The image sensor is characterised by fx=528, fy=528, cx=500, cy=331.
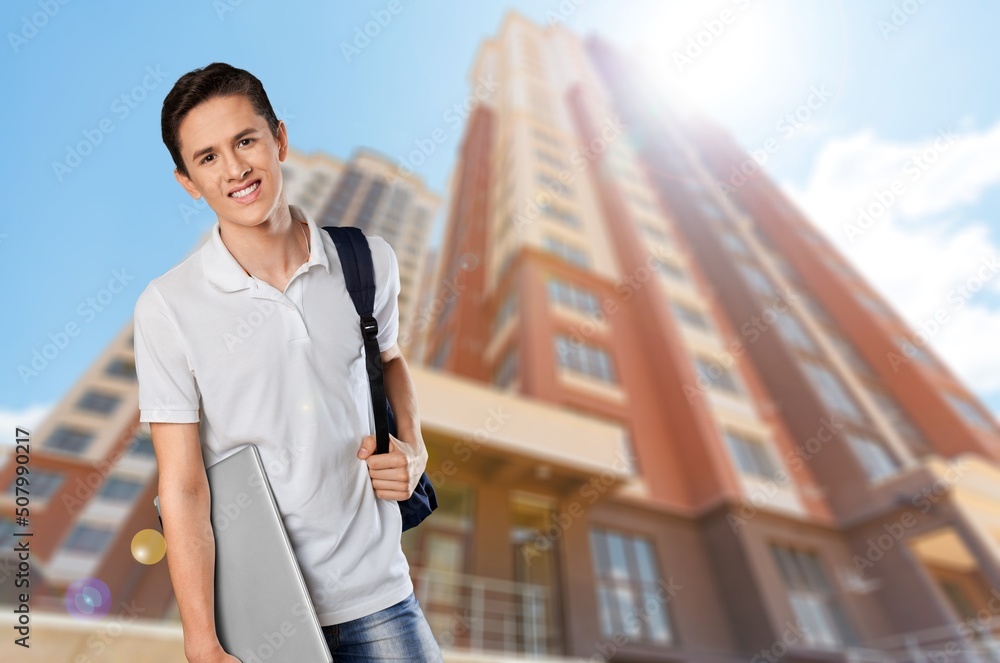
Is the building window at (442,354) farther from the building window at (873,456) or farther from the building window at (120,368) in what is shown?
the building window at (120,368)

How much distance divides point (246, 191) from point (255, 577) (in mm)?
656

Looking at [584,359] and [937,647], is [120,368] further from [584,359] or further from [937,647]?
[937,647]

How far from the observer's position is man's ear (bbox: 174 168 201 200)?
3.29 feet

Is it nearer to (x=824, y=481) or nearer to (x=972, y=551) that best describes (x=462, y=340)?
(x=824, y=481)

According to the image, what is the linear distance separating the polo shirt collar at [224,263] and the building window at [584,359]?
37.6 ft

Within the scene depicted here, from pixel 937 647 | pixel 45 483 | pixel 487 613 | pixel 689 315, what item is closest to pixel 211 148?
pixel 487 613

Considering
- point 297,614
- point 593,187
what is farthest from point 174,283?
point 593,187

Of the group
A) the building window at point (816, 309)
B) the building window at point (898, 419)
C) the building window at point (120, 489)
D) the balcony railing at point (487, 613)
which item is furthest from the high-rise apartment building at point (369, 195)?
the building window at point (898, 419)

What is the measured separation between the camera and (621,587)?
31.3 feet

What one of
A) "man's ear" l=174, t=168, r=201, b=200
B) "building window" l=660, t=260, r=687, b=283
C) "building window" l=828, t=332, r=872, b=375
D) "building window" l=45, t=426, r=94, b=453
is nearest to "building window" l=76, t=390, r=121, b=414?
"building window" l=45, t=426, r=94, b=453

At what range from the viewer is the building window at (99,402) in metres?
25.6

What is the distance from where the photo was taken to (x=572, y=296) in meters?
14.5

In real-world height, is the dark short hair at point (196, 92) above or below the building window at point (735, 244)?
below

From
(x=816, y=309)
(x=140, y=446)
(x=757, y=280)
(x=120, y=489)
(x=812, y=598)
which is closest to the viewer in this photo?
(x=812, y=598)
